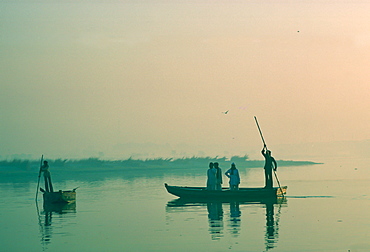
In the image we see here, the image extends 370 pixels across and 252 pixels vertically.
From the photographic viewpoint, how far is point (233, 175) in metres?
31.5

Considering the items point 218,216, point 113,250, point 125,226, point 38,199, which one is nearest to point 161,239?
point 113,250

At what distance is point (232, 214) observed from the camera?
25.0m

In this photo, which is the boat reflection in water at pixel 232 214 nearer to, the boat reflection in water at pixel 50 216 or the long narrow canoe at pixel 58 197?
the boat reflection in water at pixel 50 216

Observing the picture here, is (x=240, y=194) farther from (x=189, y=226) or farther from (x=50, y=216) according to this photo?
(x=189, y=226)

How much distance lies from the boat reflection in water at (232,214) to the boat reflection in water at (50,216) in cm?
430

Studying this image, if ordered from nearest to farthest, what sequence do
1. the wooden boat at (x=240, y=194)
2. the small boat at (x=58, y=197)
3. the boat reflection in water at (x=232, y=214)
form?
the boat reflection in water at (x=232, y=214) < the small boat at (x=58, y=197) < the wooden boat at (x=240, y=194)

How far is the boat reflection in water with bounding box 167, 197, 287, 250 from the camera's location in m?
19.5

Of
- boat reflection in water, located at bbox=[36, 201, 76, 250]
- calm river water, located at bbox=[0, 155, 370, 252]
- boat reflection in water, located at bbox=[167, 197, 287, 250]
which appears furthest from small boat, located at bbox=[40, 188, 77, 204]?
boat reflection in water, located at bbox=[167, 197, 287, 250]

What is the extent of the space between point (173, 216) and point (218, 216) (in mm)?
1810

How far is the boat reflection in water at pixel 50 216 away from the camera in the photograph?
20250mm

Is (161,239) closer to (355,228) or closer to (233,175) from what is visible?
(355,228)

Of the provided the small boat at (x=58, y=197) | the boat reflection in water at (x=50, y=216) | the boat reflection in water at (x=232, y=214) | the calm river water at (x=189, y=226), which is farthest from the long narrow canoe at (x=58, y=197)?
the boat reflection in water at (x=232, y=214)

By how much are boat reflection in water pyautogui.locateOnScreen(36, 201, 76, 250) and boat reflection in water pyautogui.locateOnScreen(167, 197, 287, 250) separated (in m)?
4.30

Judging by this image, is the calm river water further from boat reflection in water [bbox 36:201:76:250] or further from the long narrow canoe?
the long narrow canoe
